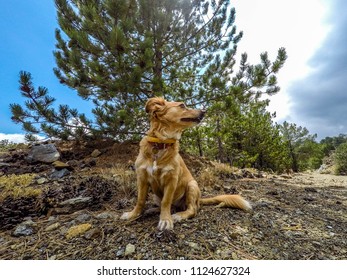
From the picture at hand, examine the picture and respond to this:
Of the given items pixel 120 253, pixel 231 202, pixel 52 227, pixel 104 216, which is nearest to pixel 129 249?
pixel 120 253

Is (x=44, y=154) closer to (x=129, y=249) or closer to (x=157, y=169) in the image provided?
(x=157, y=169)

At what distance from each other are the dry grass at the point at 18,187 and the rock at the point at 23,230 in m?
0.77

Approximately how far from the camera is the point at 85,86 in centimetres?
567

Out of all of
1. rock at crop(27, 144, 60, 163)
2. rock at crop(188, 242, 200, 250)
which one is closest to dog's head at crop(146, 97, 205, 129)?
rock at crop(188, 242, 200, 250)

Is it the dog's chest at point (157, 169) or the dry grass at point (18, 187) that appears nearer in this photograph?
the dog's chest at point (157, 169)

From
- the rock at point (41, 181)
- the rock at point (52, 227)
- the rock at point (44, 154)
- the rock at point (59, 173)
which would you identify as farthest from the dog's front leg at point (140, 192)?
the rock at point (44, 154)

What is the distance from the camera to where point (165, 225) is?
212 centimetres

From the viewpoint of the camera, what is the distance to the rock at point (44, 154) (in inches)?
205

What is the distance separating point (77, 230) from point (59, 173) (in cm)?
257

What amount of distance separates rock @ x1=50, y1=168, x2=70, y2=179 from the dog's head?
2.85 m

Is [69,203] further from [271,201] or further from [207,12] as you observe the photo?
[207,12]

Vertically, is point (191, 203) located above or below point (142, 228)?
above

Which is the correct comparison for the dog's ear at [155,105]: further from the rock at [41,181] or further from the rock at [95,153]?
the rock at [95,153]
